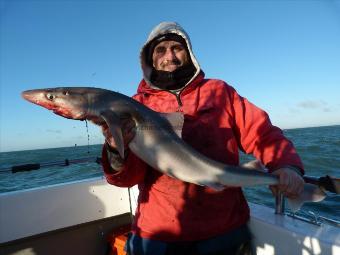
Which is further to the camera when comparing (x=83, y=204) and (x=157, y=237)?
(x=83, y=204)

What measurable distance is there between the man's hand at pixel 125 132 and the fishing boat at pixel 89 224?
74.1 inches

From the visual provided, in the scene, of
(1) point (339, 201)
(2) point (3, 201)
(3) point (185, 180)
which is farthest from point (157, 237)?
(1) point (339, 201)

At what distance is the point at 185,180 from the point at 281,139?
43.0 inches

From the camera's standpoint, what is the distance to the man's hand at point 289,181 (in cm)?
294

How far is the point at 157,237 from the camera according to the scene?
305 centimetres

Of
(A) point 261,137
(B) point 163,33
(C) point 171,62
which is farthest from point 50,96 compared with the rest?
(A) point 261,137

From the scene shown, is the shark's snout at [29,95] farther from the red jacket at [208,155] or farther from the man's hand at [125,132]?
the red jacket at [208,155]

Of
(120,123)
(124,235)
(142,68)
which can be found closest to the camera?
(120,123)

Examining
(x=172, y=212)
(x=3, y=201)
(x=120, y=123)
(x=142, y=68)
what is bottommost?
(x=3, y=201)

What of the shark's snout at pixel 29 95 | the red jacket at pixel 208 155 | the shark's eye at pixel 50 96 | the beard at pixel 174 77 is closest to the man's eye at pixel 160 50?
the beard at pixel 174 77

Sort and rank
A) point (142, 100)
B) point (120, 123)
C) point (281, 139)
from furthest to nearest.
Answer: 1. point (142, 100)
2. point (281, 139)
3. point (120, 123)

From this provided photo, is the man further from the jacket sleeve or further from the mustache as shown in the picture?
the mustache

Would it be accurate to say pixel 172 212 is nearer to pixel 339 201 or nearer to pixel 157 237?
pixel 157 237

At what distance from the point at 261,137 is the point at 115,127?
1.52 m
